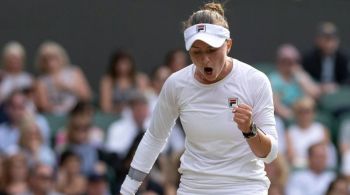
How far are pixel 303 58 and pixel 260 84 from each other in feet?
23.1

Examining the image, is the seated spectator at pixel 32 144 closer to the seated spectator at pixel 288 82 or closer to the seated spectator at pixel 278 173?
the seated spectator at pixel 278 173

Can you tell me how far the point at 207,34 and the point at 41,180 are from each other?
425 centimetres

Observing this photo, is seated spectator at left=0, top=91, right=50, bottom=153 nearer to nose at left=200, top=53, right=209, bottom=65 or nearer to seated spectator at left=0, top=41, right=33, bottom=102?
seated spectator at left=0, top=41, right=33, bottom=102

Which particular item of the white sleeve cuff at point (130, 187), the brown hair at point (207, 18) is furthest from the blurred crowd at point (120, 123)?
the brown hair at point (207, 18)

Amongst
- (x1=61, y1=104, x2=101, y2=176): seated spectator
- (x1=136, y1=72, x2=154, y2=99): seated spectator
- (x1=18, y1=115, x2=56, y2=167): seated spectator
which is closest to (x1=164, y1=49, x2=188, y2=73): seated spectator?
(x1=136, y1=72, x2=154, y2=99): seated spectator

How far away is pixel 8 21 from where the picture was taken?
40.2ft

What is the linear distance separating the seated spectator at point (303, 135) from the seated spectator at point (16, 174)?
2751 mm

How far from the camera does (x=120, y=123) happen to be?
1055 cm

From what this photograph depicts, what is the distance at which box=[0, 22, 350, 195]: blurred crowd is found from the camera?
970 centimetres

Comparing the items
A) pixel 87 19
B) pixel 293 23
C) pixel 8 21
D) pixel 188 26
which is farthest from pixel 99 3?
pixel 188 26

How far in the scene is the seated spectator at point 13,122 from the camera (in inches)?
400

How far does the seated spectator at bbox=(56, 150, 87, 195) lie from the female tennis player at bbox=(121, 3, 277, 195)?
12.9 ft

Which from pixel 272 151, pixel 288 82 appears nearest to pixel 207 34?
pixel 272 151

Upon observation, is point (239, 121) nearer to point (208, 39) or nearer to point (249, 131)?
point (249, 131)
